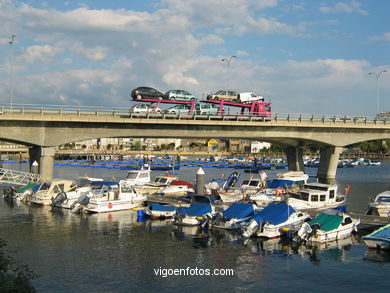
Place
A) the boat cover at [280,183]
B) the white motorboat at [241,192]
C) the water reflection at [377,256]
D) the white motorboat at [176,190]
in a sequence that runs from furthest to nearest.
A: the white motorboat at [176,190] < the boat cover at [280,183] < the white motorboat at [241,192] < the water reflection at [377,256]

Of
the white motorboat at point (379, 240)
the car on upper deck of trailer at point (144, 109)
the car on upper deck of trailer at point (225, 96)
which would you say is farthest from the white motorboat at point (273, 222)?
the car on upper deck of trailer at point (225, 96)

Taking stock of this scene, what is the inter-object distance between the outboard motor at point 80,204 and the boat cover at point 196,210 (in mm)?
10175

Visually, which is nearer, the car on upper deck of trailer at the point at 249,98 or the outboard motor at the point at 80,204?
the outboard motor at the point at 80,204

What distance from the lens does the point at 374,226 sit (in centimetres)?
3297

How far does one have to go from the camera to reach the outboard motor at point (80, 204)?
40.3m

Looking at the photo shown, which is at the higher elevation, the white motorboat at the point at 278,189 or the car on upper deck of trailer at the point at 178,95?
the car on upper deck of trailer at the point at 178,95

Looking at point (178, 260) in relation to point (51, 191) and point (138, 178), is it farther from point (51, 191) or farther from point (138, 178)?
point (138, 178)

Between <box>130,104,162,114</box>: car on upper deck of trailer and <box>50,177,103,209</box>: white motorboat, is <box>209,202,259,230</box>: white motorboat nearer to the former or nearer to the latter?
<box>50,177,103,209</box>: white motorboat

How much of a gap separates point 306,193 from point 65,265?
71.1 ft

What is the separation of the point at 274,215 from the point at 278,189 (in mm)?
10983

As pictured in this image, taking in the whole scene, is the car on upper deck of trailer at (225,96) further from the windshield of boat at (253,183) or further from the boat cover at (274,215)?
the boat cover at (274,215)

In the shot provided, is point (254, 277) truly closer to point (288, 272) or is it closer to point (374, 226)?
point (288, 272)

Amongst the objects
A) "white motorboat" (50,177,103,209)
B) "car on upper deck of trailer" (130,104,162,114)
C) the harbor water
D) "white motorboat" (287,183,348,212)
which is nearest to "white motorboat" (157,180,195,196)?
"white motorboat" (50,177,103,209)

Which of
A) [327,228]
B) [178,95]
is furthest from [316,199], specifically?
[178,95]
